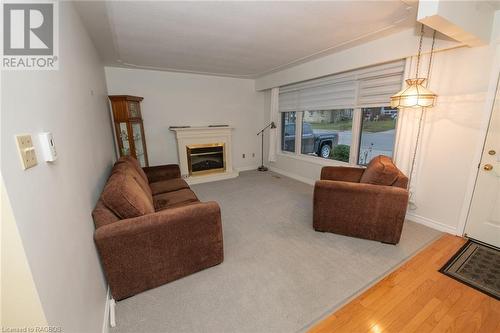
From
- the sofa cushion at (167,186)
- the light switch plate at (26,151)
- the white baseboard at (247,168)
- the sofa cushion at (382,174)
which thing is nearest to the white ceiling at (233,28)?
the sofa cushion at (382,174)

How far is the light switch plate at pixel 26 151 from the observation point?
72 cm

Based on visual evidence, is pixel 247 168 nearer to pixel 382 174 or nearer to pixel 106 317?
pixel 382 174

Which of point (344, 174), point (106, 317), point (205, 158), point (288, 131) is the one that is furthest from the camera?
point (288, 131)

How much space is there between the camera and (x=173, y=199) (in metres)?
2.51

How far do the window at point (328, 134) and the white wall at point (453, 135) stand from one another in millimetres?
1089

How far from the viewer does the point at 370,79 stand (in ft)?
10.1

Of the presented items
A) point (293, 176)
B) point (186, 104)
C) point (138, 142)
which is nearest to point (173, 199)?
point (138, 142)

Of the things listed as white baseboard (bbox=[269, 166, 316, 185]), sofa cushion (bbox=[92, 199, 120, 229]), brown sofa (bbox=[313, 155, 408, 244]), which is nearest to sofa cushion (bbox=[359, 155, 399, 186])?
brown sofa (bbox=[313, 155, 408, 244])

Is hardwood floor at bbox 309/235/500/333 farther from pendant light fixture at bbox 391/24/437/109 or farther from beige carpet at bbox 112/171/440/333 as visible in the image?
pendant light fixture at bbox 391/24/437/109

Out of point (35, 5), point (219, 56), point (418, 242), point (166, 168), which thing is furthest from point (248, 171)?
point (35, 5)

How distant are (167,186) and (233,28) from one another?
85.4 inches

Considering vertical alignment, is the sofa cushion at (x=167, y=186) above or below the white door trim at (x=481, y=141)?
below

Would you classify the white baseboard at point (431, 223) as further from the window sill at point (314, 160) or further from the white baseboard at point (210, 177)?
the white baseboard at point (210, 177)

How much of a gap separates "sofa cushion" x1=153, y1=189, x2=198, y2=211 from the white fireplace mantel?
69.3 inches
